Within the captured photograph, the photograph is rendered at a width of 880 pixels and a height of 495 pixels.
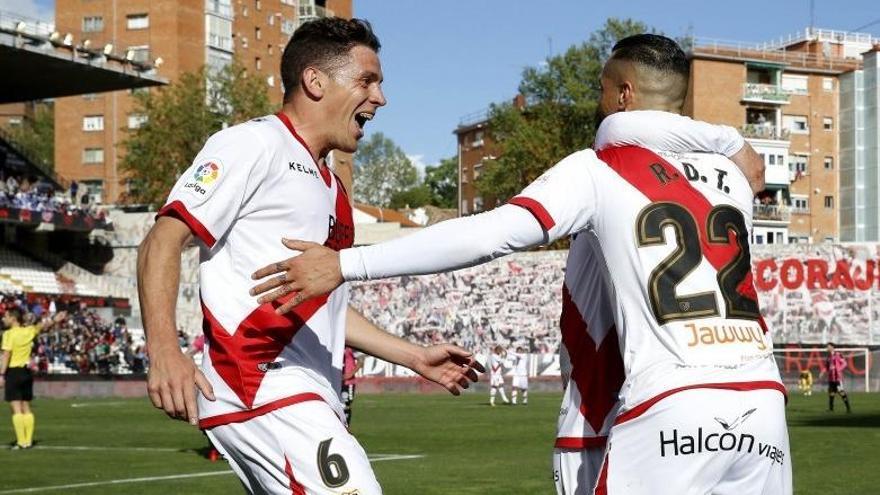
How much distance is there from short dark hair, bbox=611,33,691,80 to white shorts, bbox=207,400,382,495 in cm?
184

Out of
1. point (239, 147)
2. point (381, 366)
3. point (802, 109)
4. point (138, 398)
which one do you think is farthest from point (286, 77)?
point (802, 109)

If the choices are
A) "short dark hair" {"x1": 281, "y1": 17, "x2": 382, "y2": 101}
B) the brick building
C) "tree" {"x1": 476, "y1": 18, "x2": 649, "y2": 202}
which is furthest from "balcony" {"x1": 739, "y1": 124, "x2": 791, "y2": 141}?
"short dark hair" {"x1": 281, "y1": 17, "x2": 382, "y2": 101}

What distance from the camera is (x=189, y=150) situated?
83.5 m

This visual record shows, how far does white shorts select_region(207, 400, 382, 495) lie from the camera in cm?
562

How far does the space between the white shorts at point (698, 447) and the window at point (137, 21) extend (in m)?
95.2

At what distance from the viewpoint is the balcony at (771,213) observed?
99625 mm

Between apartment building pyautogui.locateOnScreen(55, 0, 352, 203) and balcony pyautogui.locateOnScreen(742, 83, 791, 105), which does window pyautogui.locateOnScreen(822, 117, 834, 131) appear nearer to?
balcony pyautogui.locateOnScreen(742, 83, 791, 105)

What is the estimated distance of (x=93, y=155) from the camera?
326 feet

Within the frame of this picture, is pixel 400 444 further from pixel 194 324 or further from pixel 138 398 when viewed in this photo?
pixel 194 324

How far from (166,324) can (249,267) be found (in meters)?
0.59

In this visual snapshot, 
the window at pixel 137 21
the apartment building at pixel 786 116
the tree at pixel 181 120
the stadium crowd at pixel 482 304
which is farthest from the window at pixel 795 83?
the stadium crowd at pixel 482 304

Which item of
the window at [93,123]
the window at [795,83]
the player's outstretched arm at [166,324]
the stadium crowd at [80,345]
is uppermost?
the window at [795,83]

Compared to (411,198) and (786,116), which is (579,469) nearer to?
(786,116)

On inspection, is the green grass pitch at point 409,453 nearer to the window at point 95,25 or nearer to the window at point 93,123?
the window at point 93,123
